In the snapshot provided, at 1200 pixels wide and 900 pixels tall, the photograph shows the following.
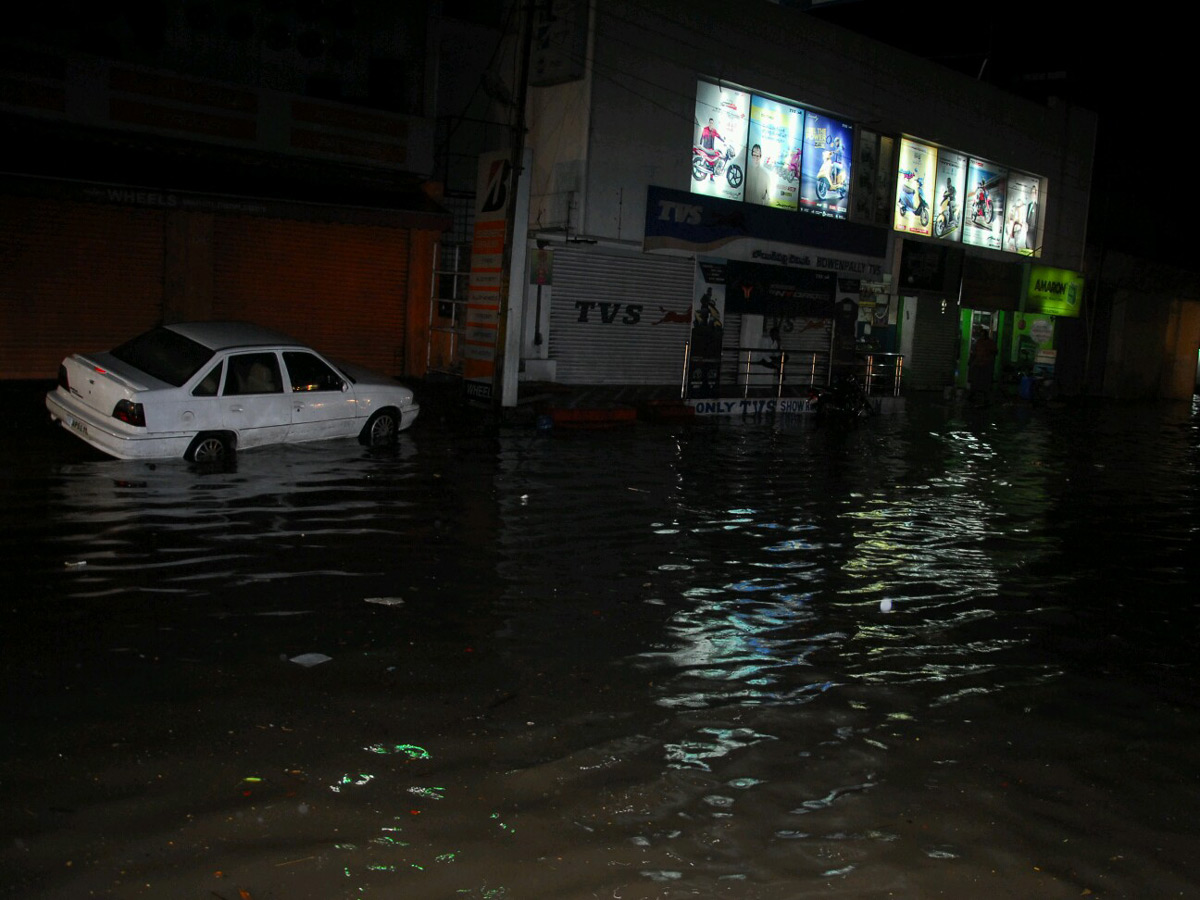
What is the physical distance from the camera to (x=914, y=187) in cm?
3034

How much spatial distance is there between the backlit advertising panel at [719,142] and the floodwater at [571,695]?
1354 cm

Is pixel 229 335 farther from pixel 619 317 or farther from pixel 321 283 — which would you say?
pixel 619 317

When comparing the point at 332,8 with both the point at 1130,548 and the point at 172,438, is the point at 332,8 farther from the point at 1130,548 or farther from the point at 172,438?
the point at 1130,548

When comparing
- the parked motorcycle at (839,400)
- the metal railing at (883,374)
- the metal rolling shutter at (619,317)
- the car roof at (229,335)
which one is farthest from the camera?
the metal railing at (883,374)

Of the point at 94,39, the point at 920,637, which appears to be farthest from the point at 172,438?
the point at 94,39

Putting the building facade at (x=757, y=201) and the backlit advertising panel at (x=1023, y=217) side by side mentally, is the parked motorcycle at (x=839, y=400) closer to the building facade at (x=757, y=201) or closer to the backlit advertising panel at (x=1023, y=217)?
the building facade at (x=757, y=201)

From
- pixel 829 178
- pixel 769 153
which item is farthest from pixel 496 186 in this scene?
pixel 829 178

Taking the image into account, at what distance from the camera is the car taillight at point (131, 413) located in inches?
452

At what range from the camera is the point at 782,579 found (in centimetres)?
892

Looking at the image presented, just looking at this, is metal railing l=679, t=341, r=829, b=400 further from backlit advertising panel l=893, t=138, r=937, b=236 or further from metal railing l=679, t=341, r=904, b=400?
backlit advertising panel l=893, t=138, r=937, b=236

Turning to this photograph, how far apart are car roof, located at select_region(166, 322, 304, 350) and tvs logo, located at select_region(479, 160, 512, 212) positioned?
6.26m

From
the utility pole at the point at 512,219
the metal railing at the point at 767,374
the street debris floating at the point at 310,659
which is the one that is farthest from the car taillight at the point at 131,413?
the metal railing at the point at 767,374

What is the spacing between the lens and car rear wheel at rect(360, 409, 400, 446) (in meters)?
14.5

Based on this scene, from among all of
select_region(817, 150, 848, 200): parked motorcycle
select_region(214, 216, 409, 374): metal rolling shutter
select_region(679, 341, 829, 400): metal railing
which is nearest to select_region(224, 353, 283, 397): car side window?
select_region(214, 216, 409, 374): metal rolling shutter
